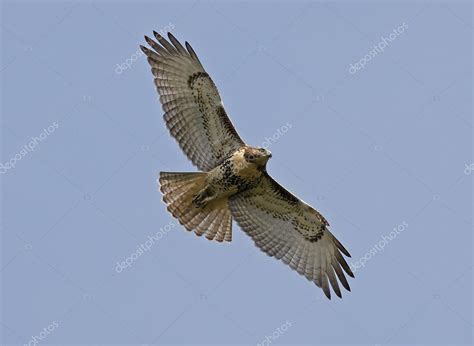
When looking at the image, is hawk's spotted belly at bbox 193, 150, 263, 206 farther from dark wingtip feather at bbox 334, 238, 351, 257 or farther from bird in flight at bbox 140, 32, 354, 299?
dark wingtip feather at bbox 334, 238, 351, 257

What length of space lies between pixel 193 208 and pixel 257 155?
1.76m

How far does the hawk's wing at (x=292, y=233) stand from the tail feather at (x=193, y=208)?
1.07 ft

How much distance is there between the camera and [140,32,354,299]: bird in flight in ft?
70.6

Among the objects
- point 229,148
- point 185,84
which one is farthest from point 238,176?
point 185,84

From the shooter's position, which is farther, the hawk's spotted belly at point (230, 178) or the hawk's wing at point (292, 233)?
the hawk's wing at point (292, 233)

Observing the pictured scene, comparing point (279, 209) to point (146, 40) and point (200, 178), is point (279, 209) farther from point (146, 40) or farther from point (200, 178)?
point (146, 40)

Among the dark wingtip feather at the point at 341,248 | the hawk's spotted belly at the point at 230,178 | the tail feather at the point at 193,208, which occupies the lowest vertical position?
the tail feather at the point at 193,208

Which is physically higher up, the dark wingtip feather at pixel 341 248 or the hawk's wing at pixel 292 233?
the dark wingtip feather at pixel 341 248

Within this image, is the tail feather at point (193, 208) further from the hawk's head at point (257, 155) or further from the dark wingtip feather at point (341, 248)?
the dark wingtip feather at point (341, 248)

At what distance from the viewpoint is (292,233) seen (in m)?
22.4

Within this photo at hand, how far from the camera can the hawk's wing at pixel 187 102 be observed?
21641 millimetres

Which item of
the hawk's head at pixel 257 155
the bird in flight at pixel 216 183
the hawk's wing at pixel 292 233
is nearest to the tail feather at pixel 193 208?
the bird in flight at pixel 216 183

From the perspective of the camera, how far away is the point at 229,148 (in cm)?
2161

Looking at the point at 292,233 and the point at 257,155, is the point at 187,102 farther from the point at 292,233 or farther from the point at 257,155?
the point at 292,233
